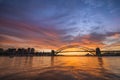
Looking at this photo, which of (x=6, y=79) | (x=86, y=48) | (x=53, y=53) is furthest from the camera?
(x=53, y=53)

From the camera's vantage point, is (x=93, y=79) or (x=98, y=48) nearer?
(x=93, y=79)

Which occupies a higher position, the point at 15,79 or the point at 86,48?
the point at 86,48

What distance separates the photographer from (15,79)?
34.8 feet

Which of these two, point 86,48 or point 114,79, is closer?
point 114,79

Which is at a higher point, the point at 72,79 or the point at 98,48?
the point at 98,48

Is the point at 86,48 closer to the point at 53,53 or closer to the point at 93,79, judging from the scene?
the point at 53,53

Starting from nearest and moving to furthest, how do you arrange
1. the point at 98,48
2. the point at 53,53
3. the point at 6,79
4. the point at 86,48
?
the point at 6,79 < the point at 86,48 < the point at 98,48 < the point at 53,53

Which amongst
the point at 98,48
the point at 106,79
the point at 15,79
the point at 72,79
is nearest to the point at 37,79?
the point at 15,79

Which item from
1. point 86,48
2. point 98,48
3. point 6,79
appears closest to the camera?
point 6,79

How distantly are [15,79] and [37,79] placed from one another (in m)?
2.23

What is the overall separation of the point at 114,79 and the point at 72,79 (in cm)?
455

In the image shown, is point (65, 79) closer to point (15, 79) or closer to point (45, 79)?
point (45, 79)

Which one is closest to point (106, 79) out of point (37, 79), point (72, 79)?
point (72, 79)

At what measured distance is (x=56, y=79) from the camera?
36.0 ft
